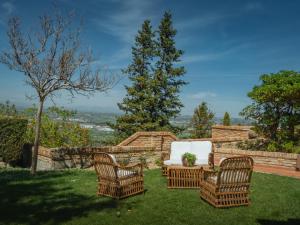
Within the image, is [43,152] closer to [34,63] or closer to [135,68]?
[34,63]

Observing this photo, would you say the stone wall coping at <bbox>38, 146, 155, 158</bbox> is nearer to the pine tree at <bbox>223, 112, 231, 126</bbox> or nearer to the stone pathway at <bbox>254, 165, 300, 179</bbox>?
the stone pathway at <bbox>254, 165, 300, 179</bbox>

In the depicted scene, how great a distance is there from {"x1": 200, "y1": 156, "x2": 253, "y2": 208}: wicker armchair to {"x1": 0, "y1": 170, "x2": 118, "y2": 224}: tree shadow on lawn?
6.63ft

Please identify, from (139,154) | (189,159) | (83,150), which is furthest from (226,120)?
(189,159)

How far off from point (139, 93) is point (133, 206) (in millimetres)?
17342

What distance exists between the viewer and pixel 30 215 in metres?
5.62

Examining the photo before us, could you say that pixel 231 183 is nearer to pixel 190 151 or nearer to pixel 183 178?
pixel 183 178

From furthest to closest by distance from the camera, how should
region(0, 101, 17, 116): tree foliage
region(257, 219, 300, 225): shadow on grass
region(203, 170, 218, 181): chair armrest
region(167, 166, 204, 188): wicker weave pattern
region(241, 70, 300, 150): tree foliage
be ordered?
region(0, 101, 17, 116): tree foliage < region(241, 70, 300, 150): tree foliage < region(167, 166, 204, 188): wicker weave pattern < region(203, 170, 218, 181): chair armrest < region(257, 219, 300, 225): shadow on grass

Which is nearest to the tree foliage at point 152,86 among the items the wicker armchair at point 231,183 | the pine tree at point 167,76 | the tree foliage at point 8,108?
the pine tree at point 167,76

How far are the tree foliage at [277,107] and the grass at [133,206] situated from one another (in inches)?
174

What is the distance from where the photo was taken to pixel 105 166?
7.02m

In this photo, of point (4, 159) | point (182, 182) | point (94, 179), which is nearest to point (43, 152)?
point (4, 159)

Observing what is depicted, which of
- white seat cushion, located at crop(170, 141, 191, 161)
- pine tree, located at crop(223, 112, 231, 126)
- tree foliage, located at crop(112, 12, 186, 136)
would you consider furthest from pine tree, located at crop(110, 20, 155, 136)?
white seat cushion, located at crop(170, 141, 191, 161)

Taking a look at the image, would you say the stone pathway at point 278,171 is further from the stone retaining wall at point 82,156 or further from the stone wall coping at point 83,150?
the stone wall coping at point 83,150

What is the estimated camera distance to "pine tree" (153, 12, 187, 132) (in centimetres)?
2373
